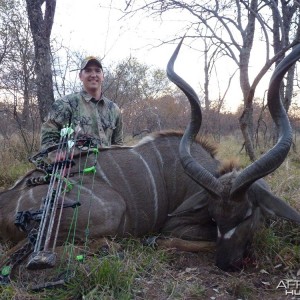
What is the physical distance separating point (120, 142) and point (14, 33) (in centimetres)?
302

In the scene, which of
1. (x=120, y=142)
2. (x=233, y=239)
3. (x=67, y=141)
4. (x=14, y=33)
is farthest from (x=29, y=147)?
(x=233, y=239)

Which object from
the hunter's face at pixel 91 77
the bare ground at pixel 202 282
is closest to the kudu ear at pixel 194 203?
the bare ground at pixel 202 282

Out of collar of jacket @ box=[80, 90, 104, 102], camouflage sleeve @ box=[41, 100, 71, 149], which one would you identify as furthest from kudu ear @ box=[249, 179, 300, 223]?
collar of jacket @ box=[80, 90, 104, 102]

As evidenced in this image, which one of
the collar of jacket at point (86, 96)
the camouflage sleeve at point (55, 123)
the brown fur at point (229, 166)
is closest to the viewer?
the brown fur at point (229, 166)

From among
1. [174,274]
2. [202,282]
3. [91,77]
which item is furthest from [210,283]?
[91,77]

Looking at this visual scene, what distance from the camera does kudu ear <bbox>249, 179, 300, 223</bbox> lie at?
7.70 ft

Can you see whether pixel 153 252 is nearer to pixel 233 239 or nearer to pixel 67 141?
pixel 233 239

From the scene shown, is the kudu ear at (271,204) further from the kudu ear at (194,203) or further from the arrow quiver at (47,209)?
the arrow quiver at (47,209)

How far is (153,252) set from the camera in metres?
2.54

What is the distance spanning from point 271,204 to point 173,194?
0.77m

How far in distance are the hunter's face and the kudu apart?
0.89m

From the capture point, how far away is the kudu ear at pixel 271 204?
2.35 meters

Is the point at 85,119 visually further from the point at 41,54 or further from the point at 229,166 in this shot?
the point at 41,54

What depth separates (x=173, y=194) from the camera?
2947 mm
